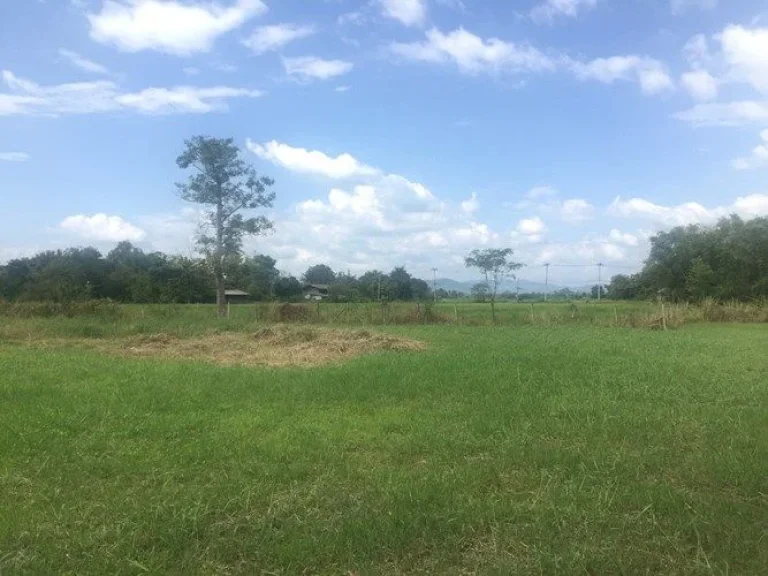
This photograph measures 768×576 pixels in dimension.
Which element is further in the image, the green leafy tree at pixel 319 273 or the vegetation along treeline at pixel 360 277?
the green leafy tree at pixel 319 273

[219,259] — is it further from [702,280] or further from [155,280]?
[702,280]

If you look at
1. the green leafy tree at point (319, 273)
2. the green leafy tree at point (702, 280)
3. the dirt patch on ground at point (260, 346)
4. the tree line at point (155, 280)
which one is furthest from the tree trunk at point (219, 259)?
the green leafy tree at point (319, 273)

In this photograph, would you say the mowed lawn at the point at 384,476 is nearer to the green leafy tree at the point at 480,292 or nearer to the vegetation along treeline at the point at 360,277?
the vegetation along treeline at the point at 360,277

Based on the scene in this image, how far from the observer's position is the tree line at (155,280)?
2822 cm

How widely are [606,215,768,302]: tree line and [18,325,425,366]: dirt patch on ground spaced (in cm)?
2257

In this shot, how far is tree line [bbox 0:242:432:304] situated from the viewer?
28.2 meters

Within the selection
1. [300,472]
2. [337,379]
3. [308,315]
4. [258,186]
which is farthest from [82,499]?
[258,186]

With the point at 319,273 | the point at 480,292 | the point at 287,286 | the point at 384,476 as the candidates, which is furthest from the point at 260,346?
the point at 319,273

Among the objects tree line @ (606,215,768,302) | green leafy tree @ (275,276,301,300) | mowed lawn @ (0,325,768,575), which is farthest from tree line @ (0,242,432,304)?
mowed lawn @ (0,325,768,575)

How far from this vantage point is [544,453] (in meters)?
5.12

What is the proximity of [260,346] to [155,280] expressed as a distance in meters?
24.6

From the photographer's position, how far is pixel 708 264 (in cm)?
3925

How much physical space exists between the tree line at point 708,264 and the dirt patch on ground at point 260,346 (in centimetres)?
2257

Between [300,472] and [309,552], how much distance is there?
4.45 feet
